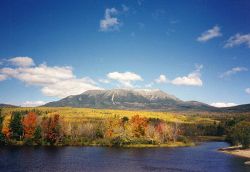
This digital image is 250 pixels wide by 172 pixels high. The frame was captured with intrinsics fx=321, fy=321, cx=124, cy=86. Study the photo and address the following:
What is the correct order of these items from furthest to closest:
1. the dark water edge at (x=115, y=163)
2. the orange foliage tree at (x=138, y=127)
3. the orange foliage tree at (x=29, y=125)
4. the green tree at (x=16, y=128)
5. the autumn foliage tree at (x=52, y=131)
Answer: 1. the orange foliage tree at (x=138, y=127)
2. the orange foliage tree at (x=29, y=125)
3. the green tree at (x=16, y=128)
4. the autumn foliage tree at (x=52, y=131)
5. the dark water edge at (x=115, y=163)

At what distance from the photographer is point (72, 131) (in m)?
190

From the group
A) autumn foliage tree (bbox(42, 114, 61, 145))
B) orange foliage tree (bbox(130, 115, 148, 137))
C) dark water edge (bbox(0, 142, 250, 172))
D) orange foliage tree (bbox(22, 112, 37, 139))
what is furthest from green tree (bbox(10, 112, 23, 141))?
orange foliage tree (bbox(130, 115, 148, 137))

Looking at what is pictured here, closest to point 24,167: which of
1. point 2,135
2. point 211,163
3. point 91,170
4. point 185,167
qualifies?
point 91,170

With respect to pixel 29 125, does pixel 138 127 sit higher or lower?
lower

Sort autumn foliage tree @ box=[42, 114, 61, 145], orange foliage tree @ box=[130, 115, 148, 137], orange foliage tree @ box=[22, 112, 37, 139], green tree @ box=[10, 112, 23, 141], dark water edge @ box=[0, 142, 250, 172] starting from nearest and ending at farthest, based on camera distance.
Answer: dark water edge @ box=[0, 142, 250, 172] < autumn foliage tree @ box=[42, 114, 61, 145] < green tree @ box=[10, 112, 23, 141] < orange foliage tree @ box=[22, 112, 37, 139] < orange foliage tree @ box=[130, 115, 148, 137]

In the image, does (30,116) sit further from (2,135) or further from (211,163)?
(211,163)

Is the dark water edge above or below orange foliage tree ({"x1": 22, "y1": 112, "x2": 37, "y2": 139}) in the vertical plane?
below

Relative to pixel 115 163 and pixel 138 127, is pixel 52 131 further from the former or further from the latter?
pixel 115 163

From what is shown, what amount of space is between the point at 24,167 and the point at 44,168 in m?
6.30

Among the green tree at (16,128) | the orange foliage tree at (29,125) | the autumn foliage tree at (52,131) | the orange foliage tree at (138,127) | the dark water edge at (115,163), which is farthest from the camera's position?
the orange foliage tree at (138,127)

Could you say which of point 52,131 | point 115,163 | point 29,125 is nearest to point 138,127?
point 52,131

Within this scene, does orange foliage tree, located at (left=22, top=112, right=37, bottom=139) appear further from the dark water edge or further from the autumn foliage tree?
the dark water edge

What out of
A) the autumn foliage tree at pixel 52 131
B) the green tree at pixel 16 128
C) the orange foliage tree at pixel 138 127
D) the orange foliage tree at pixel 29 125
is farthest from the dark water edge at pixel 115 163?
the orange foliage tree at pixel 138 127

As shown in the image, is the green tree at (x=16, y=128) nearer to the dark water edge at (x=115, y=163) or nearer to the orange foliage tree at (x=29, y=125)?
the orange foliage tree at (x=29, y=125)
